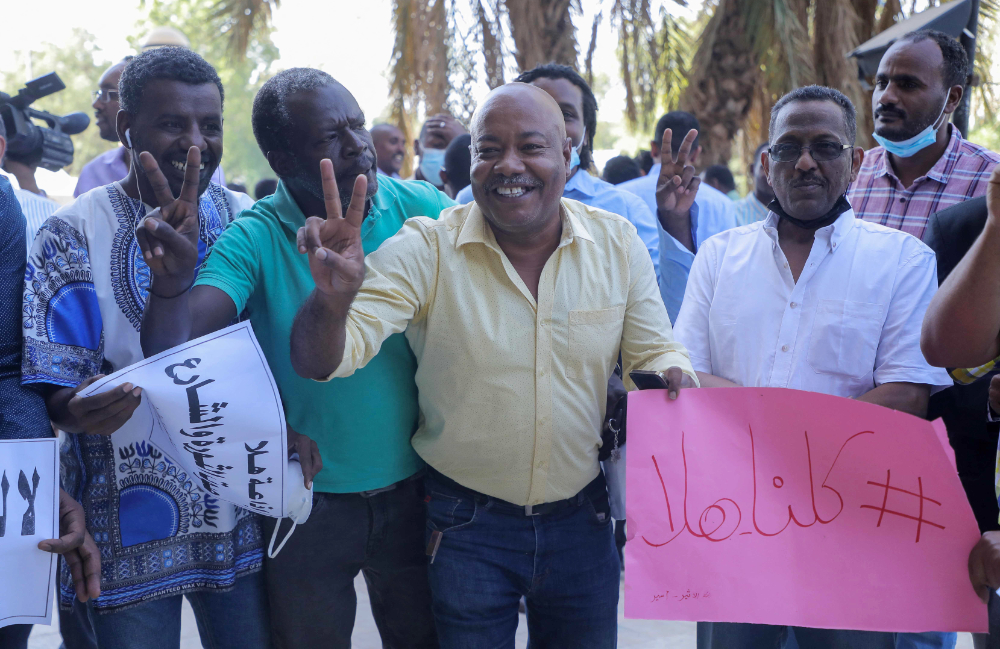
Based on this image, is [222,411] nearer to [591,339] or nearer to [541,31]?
[591,339]

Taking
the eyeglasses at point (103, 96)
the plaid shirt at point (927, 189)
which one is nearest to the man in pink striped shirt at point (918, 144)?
the plaid shirt at point (927, 189)

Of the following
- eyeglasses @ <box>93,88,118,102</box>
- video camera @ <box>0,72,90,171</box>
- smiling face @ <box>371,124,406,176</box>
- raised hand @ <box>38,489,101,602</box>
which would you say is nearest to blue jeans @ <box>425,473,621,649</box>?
raised hand @ <box>38,489,101,602</box>

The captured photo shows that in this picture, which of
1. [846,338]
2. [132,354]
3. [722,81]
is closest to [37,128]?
[132,354]

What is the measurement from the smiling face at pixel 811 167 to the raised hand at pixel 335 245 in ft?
3.74

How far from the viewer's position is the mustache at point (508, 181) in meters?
1.98

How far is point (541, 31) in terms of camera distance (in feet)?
25.7

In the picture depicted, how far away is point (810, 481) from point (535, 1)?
670 cm

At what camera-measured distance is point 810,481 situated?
195 centimetres

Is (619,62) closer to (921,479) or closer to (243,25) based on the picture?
(243,25)

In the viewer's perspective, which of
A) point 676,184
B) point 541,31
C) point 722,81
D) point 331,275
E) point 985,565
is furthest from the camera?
point 722,81

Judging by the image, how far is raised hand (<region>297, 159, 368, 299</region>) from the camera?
169 centimetres

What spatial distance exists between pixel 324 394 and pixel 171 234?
56 centimetres

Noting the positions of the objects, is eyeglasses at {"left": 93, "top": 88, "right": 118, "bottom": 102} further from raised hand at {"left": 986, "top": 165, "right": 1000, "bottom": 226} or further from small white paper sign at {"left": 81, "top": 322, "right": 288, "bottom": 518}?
raised hand at {"left": 986, "top": 165, "right": 1000, "bottom": 226}

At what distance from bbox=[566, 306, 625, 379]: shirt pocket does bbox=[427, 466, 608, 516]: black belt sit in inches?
11.5
